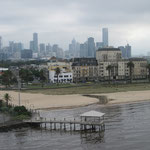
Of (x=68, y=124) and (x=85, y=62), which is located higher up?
(x=85, y=62)

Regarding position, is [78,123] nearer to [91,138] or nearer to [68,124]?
[68,124]

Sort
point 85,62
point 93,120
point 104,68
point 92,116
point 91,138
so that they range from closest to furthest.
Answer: point 91,138, point 92,116, point 93,120, point 85,62, point 104,68

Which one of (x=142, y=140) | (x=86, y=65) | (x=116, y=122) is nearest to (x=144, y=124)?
(x=116, y=122)

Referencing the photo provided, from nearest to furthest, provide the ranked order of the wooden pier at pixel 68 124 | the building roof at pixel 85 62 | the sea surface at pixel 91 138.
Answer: the sea surface at pixel 91 138, the wooden pier at pixel 68 124, the building roof at pixel 85 62

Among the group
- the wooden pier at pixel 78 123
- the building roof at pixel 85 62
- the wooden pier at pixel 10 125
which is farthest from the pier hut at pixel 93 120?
the building roof at pixel 85 62

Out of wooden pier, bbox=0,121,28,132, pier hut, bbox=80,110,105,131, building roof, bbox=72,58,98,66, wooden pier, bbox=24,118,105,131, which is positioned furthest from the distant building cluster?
pier hut, bbox=80,110,105,131

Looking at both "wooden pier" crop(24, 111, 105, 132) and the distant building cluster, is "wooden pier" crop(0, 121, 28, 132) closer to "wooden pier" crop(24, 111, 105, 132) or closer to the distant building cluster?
"wooden pier" crop(24, 111, 105, 132)

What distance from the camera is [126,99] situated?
92312mm

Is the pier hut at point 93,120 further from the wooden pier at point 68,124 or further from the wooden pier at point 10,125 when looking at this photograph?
the wooden pier at point 10,125

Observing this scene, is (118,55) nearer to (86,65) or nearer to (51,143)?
(86,65)

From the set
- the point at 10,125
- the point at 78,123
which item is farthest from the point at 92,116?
the point at 10,125

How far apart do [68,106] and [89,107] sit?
16.5ft

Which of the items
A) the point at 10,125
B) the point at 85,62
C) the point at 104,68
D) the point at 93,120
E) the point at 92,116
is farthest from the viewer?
the point at 104,68

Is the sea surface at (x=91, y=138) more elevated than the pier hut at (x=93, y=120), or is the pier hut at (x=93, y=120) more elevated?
the pier hut at (x=93, y=120)
